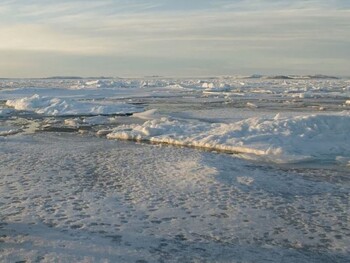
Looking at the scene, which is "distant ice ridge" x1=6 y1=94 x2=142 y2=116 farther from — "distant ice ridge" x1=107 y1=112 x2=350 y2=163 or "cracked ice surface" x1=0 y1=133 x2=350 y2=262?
"cracked ice surface" x1=0 y1=133 x2=350 y2=262

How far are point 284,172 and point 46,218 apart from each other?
5.24 meters

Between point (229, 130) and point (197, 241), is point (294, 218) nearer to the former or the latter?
point (197, 241)

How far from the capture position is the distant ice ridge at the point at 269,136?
1180 cm

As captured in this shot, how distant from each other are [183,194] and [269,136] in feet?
19.6

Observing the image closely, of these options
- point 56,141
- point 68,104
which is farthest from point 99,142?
point 68,104

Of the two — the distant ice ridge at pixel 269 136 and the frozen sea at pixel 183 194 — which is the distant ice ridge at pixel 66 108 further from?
the frozen sea at pixel 183 194

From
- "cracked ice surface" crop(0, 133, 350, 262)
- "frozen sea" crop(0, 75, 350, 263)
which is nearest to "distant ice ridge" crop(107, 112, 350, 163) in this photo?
"frozen sea" crop(0, 75, 350, 263)

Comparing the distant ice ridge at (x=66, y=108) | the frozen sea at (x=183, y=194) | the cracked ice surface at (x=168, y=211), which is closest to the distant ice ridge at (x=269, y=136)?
the frozen sea at (x=183, y=194)

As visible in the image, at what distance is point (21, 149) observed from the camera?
1218 centimetres

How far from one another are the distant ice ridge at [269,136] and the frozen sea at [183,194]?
3 cm

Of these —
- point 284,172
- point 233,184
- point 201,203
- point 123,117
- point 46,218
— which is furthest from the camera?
point 123,117

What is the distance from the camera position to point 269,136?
42.8 ft

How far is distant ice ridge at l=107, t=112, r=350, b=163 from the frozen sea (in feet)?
0.11

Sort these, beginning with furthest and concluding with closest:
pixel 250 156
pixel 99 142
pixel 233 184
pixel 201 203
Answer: pixel 99 142, pixel 250 156, pixel 233 184, pixel 201 203
